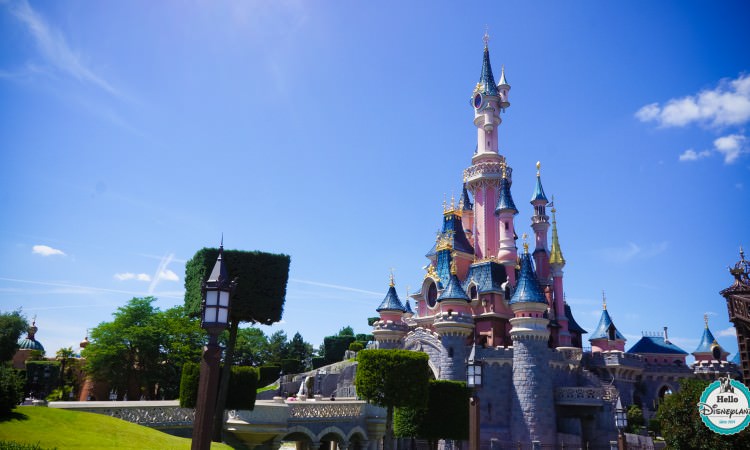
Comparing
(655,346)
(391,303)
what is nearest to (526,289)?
(391,303)

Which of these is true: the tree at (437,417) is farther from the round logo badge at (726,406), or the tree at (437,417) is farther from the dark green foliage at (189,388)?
the round logo badge at (726,406)

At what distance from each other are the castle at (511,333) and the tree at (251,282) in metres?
15.9

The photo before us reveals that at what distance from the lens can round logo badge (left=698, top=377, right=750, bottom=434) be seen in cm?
1611

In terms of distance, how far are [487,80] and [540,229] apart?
1573 cm

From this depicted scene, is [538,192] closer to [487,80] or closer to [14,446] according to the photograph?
[487,80]

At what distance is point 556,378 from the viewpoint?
40781 mm

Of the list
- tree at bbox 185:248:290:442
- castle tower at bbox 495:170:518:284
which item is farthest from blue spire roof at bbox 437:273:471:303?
tree at bbox 185:248:290:442

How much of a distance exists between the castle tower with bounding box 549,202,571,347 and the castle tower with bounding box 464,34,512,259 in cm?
603

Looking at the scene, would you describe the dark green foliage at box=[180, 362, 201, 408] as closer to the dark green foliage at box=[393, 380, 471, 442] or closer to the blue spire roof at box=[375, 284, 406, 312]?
the dark green foliage at box=[393, 380, 471, 442]

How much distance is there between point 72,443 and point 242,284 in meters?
15.0

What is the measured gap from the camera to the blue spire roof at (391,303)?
151 feet

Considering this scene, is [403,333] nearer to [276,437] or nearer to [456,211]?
[456,211]

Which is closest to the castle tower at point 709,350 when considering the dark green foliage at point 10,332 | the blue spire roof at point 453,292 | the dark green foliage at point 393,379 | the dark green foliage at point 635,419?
the dark green foliage at point 635,419

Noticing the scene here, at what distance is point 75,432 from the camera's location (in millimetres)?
14602
